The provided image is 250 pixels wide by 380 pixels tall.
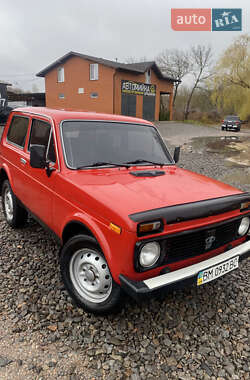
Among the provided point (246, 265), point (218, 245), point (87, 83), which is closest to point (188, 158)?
point (246, 265)

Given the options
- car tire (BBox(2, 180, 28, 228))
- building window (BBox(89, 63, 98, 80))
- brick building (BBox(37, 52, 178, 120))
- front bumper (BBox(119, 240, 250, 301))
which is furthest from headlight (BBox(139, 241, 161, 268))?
building window (BBox(89, 63, 98, 80))

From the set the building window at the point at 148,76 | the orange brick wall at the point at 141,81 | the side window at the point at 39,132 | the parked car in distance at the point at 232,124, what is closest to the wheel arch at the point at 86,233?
the side window at the point at 39,132

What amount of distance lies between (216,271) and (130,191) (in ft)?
3.68

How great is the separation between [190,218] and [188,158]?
34.2 feet

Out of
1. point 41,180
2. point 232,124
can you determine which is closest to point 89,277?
point 41,180

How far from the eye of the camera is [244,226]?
2.99 metres

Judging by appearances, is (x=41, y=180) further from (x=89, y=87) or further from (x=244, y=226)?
(x=89, y=87)

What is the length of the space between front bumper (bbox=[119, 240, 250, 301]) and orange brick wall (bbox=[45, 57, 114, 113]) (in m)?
26.4

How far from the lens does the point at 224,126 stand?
2802 centimetres

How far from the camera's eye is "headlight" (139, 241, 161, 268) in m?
2.22

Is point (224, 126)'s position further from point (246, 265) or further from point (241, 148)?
point (246, 265)

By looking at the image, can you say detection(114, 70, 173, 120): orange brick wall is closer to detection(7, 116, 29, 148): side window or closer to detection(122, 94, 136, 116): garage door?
detection(122, 94, 136, 116): garage door

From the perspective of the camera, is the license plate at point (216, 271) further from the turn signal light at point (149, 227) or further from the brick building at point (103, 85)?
the brick building at point (103, 85)

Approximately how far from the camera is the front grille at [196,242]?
7.70ft
